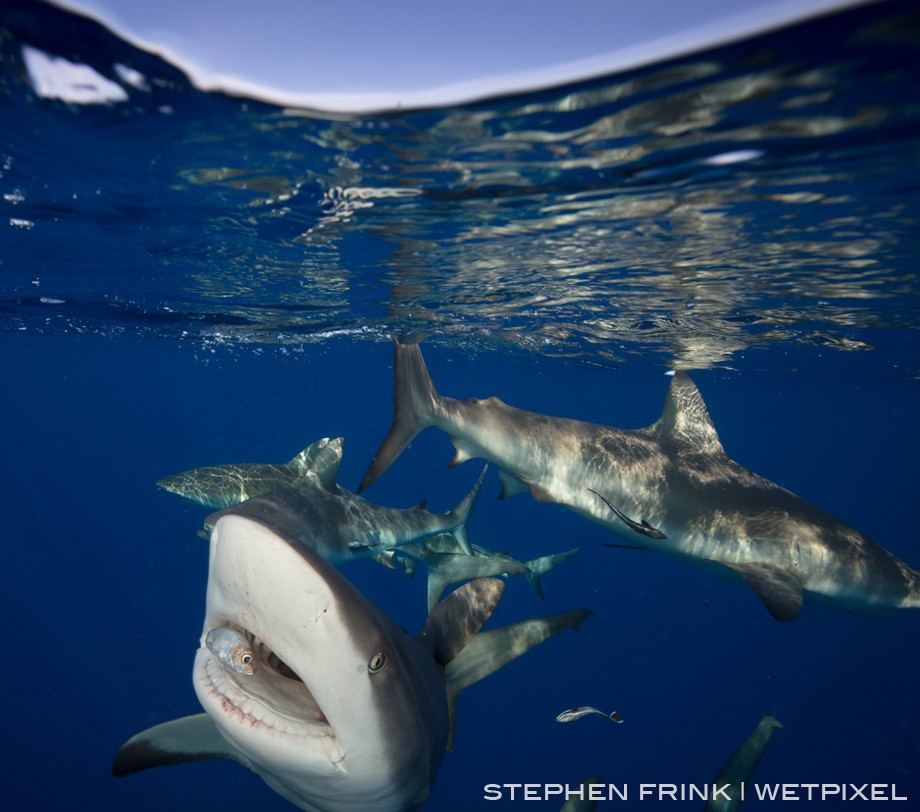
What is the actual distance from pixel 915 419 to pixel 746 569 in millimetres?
62074

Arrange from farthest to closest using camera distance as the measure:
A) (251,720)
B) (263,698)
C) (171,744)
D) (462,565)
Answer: (462,565) < (171,744) < (263,698) < (251,720)

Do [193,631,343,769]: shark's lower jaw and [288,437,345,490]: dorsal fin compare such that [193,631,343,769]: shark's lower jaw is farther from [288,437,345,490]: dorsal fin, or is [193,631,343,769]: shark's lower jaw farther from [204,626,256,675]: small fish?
[288,437,345,490]: dorsal fin

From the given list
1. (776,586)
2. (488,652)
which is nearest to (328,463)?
(488,652)

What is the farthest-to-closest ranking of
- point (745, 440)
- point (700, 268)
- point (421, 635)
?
point (745, 440) → point (700, 268) → point (421, 635)

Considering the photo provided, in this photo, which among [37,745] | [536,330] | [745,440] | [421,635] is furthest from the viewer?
[745,440]

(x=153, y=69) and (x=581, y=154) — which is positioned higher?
(x=153, y=69)

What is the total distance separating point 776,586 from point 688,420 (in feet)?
10.7

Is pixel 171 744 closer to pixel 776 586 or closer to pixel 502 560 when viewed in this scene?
pixel 502 560

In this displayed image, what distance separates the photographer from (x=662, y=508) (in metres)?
8.09

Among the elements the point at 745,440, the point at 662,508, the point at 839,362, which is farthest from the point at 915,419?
the point at 745,440

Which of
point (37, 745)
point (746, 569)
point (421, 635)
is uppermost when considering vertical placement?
point (421, 635)

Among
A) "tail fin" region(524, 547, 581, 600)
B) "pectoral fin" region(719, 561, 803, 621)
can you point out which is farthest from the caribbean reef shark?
"pectoral fin" region(719, 561, 803, 621)

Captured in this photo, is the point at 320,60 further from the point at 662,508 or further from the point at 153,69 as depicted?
the point at 662,508

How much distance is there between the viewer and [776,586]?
6.83 metres
